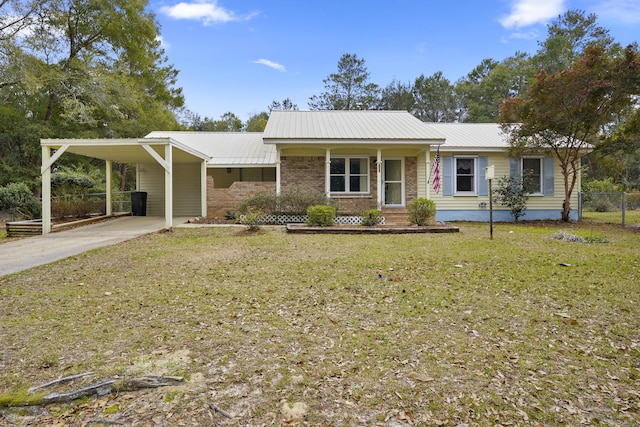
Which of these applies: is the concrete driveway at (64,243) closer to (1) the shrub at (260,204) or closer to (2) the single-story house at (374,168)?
(2) the single-story house at (374,168)

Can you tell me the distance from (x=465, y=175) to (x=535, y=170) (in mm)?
3019

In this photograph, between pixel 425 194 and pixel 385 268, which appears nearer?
pixel 385 268

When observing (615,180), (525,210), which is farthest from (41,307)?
(615,180)

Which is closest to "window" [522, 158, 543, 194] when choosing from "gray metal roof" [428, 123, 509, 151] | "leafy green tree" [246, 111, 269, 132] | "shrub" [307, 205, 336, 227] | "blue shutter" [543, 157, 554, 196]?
"blue shutter" [543, 157, 554, 196]

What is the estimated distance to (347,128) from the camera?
1493 centimetres

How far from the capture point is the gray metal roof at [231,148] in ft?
50.0

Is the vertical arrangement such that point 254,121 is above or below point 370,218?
above

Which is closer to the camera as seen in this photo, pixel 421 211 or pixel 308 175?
pixel 421 211

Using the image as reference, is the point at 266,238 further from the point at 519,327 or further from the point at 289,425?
the point at 289,425

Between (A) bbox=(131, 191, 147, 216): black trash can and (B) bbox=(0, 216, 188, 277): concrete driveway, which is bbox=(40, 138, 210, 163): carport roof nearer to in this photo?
(A) bbox=(131, 191, 147, 216): black trash can

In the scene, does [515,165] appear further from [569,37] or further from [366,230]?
[569,37]

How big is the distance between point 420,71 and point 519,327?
3732 centimetres

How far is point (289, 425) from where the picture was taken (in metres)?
2.21

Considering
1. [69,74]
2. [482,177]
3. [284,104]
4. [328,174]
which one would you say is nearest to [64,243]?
[328,174]
